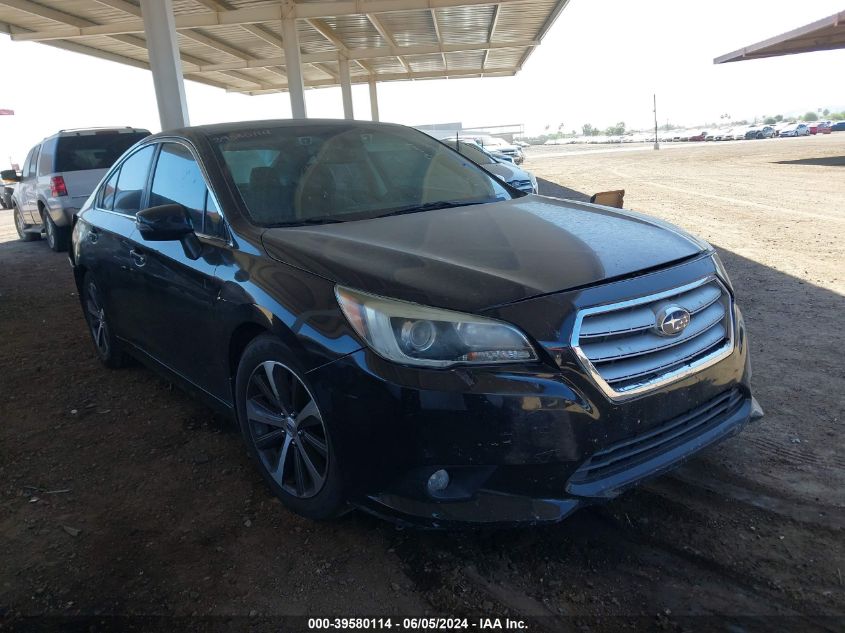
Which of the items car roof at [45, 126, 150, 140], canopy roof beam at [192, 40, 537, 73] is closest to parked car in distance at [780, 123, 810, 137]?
canopy roof beam at [192, 40, 537, 73]

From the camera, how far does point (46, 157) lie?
10273mm

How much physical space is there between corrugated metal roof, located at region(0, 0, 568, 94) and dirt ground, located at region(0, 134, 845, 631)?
1502 cm

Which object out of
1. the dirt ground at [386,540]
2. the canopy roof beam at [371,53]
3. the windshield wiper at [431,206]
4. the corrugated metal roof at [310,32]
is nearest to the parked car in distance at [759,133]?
the corrugated metal roof at [310,32]

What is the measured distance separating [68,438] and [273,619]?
85.8 inches

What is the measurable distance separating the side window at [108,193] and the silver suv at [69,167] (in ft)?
19.7

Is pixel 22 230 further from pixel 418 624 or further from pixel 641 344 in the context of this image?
pixel 641 344

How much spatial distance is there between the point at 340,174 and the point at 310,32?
20038mm

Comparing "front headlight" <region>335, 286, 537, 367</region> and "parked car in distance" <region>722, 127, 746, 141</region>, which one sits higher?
"parked car in distance" <region>722, 127, 746, 141</region>

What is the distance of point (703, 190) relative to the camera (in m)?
15.0

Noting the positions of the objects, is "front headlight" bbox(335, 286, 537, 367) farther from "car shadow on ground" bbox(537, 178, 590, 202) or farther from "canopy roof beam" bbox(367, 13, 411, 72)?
"canopy roof beam" bbox(367, 13, 411, 72)

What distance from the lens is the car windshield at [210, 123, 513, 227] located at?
3078 mm

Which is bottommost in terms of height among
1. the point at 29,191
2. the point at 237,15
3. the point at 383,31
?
the point at 29,191

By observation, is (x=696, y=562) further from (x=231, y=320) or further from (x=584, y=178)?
(x=584, y=178)

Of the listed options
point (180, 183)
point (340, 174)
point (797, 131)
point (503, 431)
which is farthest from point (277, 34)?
point (797, 131)
